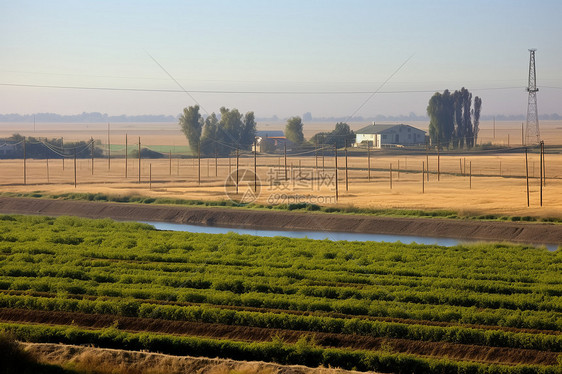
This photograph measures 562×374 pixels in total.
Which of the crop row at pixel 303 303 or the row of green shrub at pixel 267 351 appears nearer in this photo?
the row of green shrub at pixel 267 351

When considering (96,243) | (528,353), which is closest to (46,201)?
(96,243)

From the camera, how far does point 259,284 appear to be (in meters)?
19.0

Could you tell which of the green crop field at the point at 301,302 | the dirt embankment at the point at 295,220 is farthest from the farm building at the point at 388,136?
the green crop field at the point at 301,302

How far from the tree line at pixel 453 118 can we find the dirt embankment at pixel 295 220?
66139 mm

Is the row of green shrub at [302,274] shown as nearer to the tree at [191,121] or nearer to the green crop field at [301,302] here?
the green crop field at [301,302]

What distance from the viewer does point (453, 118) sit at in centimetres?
10519

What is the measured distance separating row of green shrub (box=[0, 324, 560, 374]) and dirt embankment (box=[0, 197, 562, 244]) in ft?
63.1

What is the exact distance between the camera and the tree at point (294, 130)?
104 m

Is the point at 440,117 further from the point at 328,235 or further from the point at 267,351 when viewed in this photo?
the point at 267,351

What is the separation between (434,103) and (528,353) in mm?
92775

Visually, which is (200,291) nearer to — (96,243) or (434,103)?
(96,243)

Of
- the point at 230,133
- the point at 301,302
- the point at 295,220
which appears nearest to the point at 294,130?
the point at 230,133

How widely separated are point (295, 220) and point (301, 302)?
20.7 metres

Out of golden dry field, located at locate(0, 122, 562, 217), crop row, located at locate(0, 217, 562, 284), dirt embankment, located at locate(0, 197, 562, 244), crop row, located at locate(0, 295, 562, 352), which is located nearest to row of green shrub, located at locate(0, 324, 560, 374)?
crop row, located at locate(0, 295, 562, 352)
